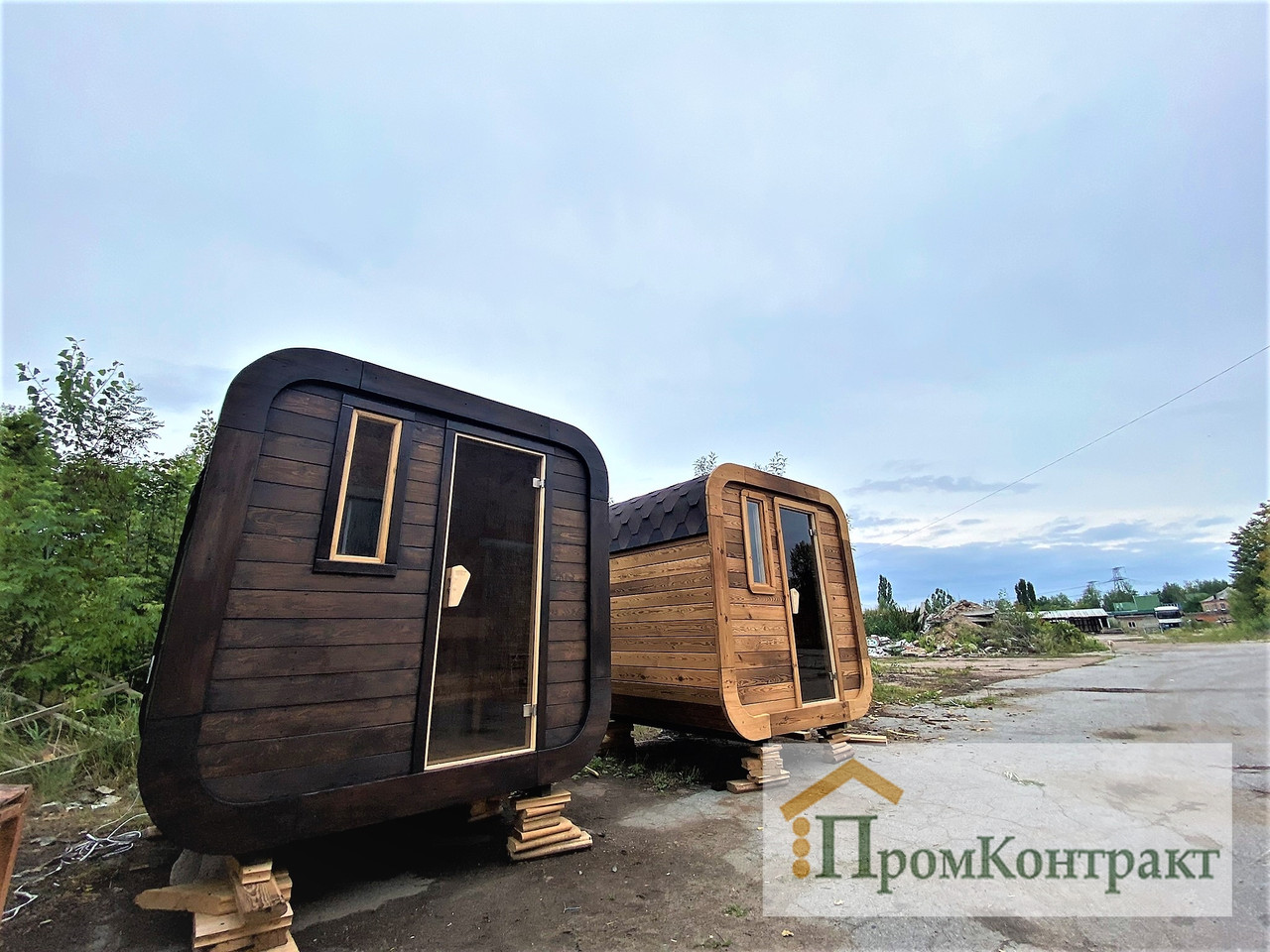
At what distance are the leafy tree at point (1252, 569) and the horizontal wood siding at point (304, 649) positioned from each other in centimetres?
2683

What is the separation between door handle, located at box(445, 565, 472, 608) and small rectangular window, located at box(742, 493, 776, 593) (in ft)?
9.29

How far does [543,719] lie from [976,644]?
24634mm

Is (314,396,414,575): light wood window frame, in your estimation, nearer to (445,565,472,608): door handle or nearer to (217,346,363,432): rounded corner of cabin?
(217,346,363,432): rounded corner of cabin

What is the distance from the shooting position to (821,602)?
566 cm

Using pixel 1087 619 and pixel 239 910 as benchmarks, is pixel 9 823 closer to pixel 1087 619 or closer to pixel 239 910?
pixel 239 910

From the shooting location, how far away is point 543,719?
10.7ft

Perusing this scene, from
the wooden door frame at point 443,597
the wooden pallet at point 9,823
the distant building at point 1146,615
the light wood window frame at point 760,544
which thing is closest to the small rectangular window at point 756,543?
the light wood window frame at point 760,544

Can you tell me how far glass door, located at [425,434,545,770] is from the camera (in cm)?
295

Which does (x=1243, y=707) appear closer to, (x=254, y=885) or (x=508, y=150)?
(x=254, y=885)

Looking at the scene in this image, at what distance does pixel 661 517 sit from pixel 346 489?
3.22m

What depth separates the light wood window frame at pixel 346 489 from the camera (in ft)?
8.62

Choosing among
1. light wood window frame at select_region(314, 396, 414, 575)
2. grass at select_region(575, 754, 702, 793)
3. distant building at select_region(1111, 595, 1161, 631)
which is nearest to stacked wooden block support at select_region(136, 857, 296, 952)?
light wood window frame at select_region(314, 396, 414, 575)


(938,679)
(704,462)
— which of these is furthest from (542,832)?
(704,462)

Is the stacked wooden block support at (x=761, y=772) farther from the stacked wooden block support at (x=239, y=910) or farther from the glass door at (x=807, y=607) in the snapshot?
the stacked wooden block support at (x=239, y=910)
